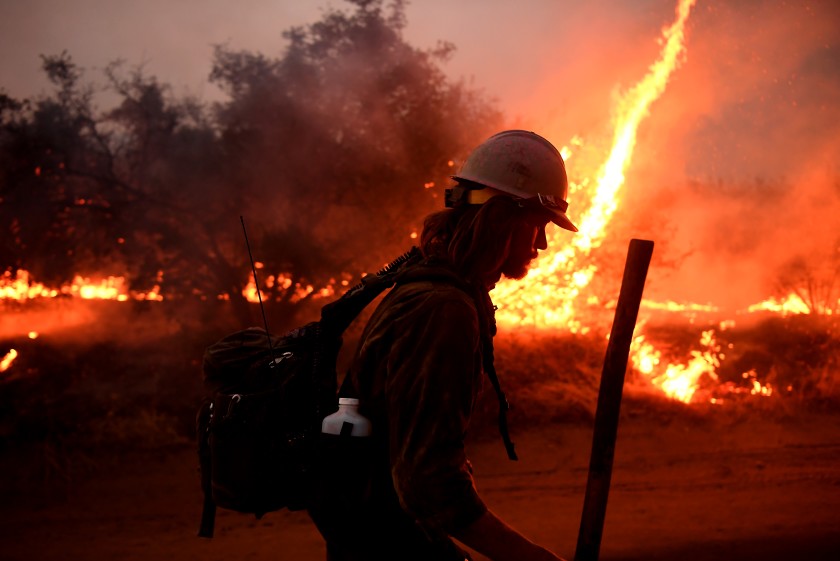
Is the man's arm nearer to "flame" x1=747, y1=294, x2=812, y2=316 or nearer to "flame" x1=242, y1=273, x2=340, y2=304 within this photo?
"flame" x1=242, y1=273, x2=340, y2=304

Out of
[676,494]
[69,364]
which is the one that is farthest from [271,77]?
[676,494]

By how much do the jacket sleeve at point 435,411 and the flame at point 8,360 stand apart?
9488 millimetres

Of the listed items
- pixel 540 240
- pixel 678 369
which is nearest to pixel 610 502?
pixel 678 369

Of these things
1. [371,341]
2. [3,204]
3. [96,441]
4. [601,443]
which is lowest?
[96,441]

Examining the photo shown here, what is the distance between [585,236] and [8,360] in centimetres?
911

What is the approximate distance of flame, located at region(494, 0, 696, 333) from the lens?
10.8 metres

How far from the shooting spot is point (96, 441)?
7555 mm

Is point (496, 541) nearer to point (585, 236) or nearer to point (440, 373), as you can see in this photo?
point (440, 373)

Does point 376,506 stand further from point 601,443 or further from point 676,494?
point 676,494

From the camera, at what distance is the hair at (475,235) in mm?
1958

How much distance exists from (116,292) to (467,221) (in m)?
11.1

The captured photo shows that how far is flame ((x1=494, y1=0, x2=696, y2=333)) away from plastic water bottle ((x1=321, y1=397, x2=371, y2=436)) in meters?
8.83

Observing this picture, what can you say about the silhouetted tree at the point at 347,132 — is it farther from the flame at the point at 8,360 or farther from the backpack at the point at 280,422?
the backpack at the point at 280,422

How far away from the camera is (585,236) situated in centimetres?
1084
